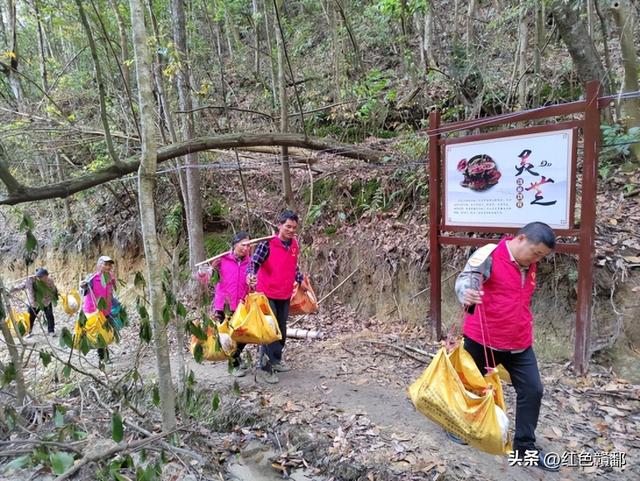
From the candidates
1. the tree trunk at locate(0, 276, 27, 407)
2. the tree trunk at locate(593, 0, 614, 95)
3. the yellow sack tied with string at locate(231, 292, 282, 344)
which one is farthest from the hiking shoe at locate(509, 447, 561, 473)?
the tree trunk at locate(593, 0, 614, 95)

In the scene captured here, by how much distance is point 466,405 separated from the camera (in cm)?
269

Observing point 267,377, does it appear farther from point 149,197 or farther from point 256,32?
point 256,32

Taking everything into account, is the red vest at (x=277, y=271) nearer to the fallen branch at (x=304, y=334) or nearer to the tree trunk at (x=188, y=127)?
the fallen branch at (x=304, y=334)

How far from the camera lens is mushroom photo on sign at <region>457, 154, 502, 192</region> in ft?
15.5

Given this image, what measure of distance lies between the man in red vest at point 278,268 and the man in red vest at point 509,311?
7.28 feet

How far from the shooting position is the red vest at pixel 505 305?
295 cm

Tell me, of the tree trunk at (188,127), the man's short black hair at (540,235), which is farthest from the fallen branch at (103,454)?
the tree trunk at (188,127)

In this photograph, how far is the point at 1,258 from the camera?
1337cm

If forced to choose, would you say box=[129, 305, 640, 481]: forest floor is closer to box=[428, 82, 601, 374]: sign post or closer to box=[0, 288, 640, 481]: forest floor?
box=[0, 288, 640, 481]: forest floor

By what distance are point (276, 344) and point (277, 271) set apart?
96 cm

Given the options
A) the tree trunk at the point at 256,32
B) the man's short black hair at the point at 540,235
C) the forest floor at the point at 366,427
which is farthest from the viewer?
the tree trunk at the point at 256,32

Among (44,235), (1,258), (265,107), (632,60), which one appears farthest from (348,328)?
(1,258)

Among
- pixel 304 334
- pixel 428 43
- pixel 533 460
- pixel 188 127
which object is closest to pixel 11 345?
pixel 533 460

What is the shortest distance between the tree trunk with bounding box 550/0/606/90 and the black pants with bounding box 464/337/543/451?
432cm
